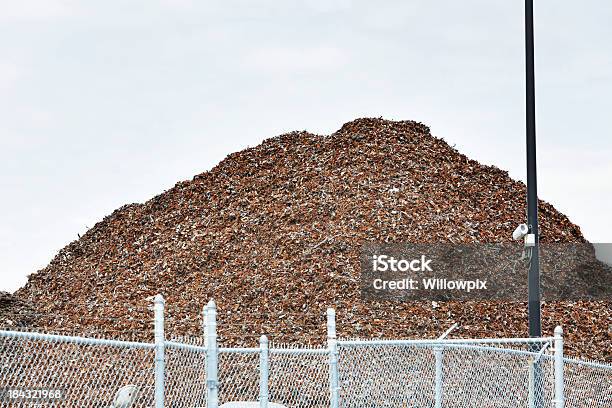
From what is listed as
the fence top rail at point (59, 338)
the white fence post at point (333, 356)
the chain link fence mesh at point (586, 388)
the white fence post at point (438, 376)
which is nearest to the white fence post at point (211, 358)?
the fence top rail at point (59, 338)

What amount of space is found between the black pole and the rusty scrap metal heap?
14.6 feet

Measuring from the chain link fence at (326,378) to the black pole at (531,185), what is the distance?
0.41 m

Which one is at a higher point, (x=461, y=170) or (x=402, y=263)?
(x=461, y=170)

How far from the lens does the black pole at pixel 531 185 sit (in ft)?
40.1

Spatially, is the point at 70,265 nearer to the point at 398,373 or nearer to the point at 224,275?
the point at 224,275

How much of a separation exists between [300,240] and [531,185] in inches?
290

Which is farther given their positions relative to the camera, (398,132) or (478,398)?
(398,132)

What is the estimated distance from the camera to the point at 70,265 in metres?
22.2

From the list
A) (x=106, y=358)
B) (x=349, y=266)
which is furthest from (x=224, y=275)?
(x=106, y=358)

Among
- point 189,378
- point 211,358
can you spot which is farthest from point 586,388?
point 211,358

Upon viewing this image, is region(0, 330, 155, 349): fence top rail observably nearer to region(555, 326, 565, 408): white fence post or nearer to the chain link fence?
the chain link fence

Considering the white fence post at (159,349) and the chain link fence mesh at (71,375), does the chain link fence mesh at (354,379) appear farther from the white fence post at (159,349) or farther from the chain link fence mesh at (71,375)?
the white fence post at (159,349)

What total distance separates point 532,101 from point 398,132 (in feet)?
36.0

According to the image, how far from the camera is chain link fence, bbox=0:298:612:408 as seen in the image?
1012 cm
